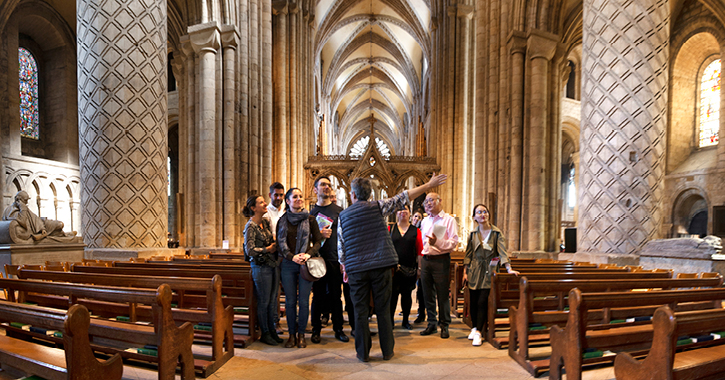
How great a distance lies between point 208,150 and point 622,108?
366 inches

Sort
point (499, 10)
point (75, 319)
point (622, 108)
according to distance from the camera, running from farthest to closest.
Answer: point (499, 10) < point (622, 108) < point (75, 319)

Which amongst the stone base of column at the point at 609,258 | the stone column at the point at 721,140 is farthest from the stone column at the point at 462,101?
the stone base of column at the point at 609,258

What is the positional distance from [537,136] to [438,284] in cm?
792

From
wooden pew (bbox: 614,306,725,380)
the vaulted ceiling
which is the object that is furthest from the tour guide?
the vaulted ceiling

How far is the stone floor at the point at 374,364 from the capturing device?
3061 millimetres

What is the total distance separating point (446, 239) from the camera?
4.26m

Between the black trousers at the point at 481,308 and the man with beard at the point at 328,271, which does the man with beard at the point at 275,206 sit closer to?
the man with beard at the point at 328,271

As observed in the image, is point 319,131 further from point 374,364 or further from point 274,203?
point 374,364

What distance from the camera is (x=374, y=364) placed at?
11.1ft

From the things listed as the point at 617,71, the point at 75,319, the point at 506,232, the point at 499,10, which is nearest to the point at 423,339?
the point at 75,319

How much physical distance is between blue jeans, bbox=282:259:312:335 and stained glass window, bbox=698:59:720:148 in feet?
58.9

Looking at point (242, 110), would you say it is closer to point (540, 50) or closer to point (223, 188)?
point (223, 188)

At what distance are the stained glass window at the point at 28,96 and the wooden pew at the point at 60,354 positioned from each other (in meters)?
17.9

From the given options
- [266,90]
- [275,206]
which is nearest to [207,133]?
[266,90]
